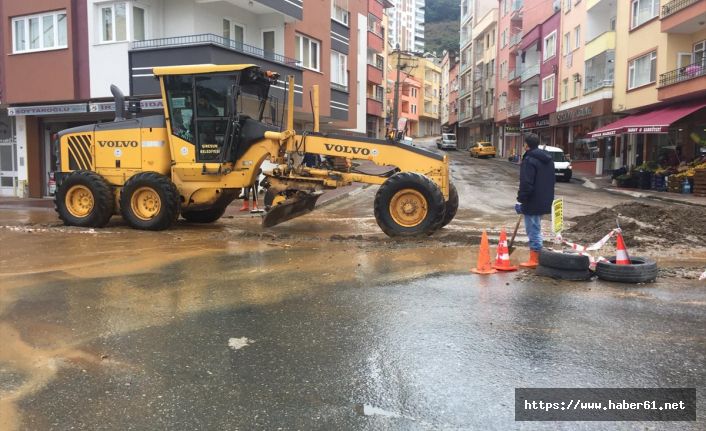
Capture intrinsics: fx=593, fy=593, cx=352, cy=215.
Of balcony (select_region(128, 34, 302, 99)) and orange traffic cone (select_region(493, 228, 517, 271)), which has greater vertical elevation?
balcony (select_region(128, 34, 302, 99))

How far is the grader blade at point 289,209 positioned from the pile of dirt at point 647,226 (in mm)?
5301

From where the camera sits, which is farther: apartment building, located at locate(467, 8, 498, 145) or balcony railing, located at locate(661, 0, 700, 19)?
apartment building, located at locate(467, 8, 498, 145)

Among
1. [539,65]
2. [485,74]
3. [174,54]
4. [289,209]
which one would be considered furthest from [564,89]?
[289,209]

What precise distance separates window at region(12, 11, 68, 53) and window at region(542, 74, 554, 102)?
3466 centimetres

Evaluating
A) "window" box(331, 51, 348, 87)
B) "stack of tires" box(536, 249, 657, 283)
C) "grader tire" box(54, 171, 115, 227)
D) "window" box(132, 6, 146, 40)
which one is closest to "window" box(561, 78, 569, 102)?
"window" box(331, 51, 348, 87)

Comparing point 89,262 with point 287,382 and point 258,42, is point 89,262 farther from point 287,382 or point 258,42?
point 258,42

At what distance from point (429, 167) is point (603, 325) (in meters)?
5.99

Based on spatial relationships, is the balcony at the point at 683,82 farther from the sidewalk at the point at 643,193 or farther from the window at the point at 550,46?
the window at the point at 550,46

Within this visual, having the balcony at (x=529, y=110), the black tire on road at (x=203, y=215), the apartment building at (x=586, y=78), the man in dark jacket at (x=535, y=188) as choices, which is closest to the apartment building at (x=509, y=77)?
the balcony at (x=529, y=110)

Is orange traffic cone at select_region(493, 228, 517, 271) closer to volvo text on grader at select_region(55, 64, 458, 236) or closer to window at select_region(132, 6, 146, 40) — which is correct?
volvo text on grader at select_region(55, 64, 458, 236)

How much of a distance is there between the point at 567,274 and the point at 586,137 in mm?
34555

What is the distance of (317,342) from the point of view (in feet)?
16.7

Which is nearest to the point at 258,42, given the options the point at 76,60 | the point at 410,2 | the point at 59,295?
the point at 76,60

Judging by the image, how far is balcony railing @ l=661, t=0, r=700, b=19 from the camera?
84.6ft
